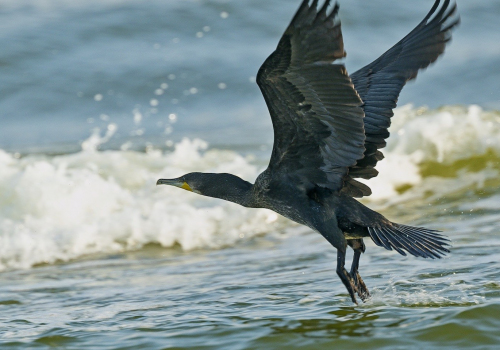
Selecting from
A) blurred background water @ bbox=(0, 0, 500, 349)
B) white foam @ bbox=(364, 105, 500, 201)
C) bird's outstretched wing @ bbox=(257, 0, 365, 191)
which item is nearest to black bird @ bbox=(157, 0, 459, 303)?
bird's outstretched wing @ bbox=(257, 0, 365, 191)

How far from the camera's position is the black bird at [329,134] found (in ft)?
12.8

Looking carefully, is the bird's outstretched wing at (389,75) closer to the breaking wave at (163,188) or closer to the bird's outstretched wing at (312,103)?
the bird's outstretched wing at (312,103)

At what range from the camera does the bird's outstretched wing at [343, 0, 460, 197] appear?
5.00 meters

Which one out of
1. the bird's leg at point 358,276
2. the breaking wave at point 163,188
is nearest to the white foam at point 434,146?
the breaking wave at point 163,188

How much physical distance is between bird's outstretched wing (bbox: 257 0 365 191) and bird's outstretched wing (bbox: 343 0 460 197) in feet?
1.01

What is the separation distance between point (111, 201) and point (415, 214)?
3.28m

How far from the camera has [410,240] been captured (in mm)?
4621

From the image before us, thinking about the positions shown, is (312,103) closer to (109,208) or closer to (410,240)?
(410,240)

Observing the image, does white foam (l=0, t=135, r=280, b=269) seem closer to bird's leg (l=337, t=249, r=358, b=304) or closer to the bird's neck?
the bird's neck

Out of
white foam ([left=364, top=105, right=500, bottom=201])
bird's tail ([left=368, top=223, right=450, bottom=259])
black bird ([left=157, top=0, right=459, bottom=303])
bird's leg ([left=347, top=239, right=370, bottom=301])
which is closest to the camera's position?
black bird ([left=157, top=0, right=459, bottom=303])

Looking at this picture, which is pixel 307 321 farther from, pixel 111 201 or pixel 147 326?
pixel 111 201

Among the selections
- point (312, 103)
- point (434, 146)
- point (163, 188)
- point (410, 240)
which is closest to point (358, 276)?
point (410, 240)

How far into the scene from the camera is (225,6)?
535 inches

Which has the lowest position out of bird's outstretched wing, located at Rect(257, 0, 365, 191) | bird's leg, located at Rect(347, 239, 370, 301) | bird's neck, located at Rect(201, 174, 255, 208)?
bird's leg, located at Rect(347, 239, 370, 301)
